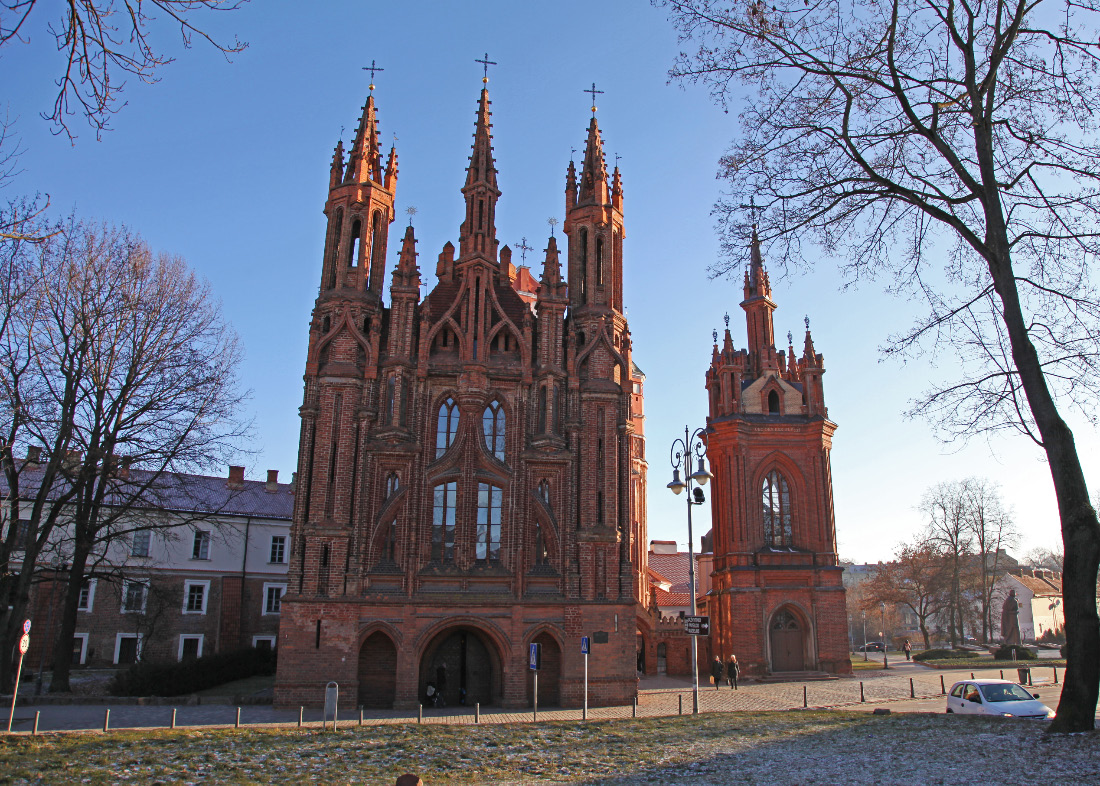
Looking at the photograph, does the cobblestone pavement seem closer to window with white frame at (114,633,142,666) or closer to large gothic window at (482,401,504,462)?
large gothic window at (482,401,504,462)

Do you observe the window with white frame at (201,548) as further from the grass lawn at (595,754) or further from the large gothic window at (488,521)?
the grass lawn at (595,754)

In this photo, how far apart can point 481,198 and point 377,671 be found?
18795 mm

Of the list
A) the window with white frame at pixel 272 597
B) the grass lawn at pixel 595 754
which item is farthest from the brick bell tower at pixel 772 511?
the window with white frame at pixel 272 597

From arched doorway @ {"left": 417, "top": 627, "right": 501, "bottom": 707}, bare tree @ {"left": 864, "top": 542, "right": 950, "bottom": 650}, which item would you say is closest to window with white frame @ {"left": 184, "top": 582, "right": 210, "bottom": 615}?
arched doorway @ {"left": 417, "top": 627, "right": 501, "bottom": 707}

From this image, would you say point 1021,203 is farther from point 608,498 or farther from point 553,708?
point 553,708

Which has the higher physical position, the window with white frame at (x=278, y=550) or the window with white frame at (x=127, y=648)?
the window with white frame at (x=278, y=550)

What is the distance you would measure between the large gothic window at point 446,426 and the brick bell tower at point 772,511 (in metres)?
17.0

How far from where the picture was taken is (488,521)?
2942 cm

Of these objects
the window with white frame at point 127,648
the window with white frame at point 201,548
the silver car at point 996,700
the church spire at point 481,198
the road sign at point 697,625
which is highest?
the church spire at point 481,198

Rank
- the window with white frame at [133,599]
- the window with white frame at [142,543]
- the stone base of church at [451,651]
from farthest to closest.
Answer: the window with white frame at [142,543] → the window with white frame at [133,599] → the stone base of church at [451,651]

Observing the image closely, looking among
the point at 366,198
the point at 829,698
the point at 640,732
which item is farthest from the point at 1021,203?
the point at 366,198

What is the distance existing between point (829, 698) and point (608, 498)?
1083 cm

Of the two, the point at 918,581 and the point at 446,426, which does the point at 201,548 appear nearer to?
the point at 446,426

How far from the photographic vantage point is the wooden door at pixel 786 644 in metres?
38.5
